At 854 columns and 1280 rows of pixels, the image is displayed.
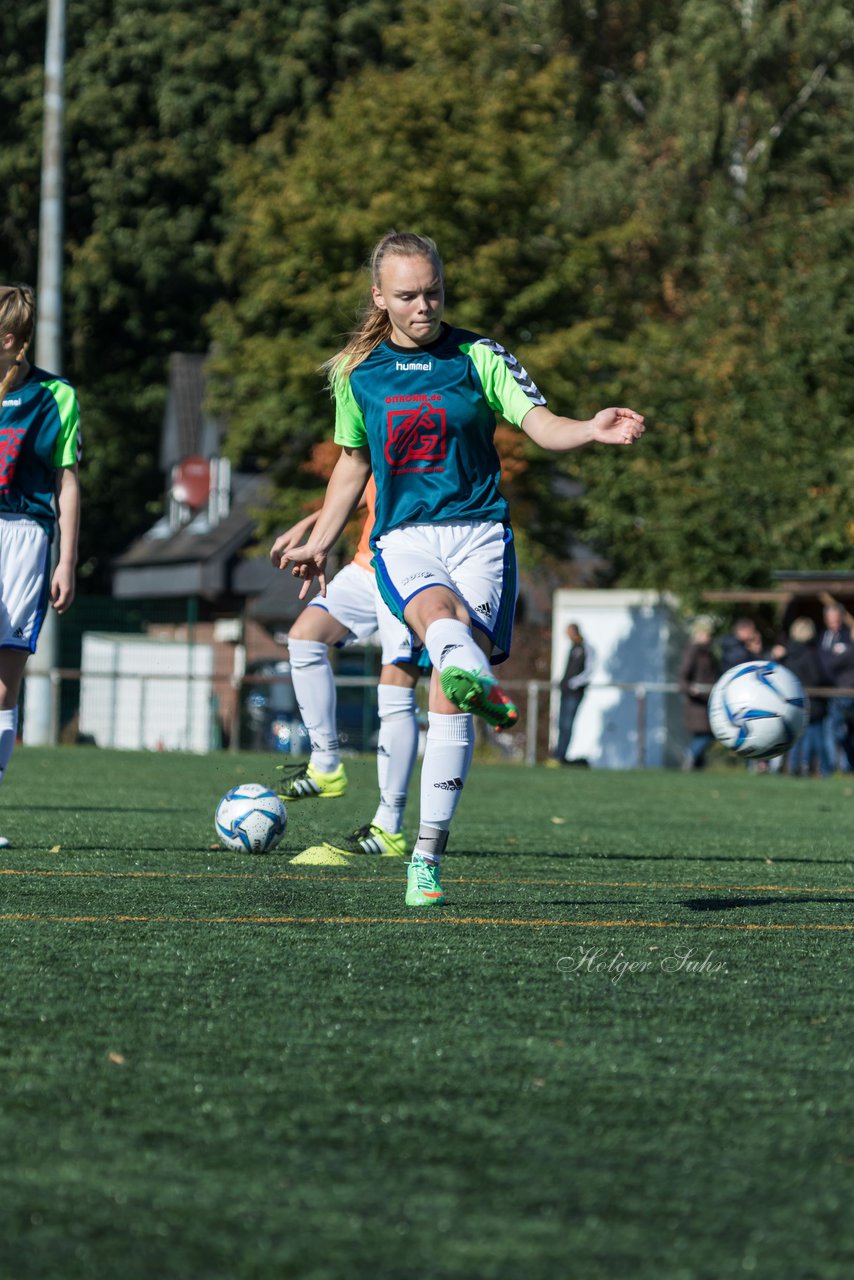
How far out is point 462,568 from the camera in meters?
6.46

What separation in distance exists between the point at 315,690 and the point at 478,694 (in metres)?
3.08

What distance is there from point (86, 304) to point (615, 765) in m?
20.7

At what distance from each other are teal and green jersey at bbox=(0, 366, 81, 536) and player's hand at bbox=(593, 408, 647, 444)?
2671 mm

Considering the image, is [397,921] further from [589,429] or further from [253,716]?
[253,716]

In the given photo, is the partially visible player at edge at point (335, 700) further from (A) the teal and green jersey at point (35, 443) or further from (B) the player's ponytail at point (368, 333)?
(A) the teal and green jersey at point (35, 443)

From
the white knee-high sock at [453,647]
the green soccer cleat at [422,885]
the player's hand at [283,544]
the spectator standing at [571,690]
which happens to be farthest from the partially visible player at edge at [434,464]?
the spectator standing at [571,690]

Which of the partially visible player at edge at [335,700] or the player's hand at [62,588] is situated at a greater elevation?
the player's hand at [62,588]

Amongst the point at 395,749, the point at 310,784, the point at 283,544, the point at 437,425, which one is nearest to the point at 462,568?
the point at 437,425

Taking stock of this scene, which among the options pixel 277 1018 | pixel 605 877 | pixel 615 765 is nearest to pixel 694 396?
pixel 615 765

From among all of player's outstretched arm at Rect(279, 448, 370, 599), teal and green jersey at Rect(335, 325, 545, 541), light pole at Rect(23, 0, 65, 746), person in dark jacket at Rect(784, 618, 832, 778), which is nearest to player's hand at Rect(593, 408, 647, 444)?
teal and green jersey at Rect(335, 325, 545, 541)

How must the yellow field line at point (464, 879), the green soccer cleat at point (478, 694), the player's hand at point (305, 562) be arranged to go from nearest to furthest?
the green soccer cleat at point (478, 694) < the player's hand at point (305, 562) < the yellow field line at point (464, 879)

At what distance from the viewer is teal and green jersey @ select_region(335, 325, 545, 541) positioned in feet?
21.3

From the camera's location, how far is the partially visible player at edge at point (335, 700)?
25.4 ft

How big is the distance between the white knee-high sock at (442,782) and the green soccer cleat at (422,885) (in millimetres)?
33
